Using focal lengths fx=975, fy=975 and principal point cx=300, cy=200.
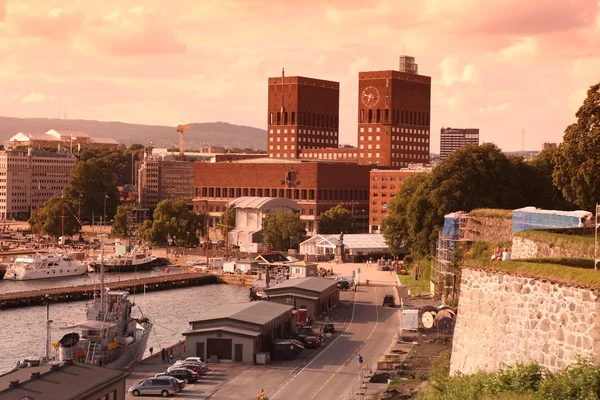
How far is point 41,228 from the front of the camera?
182 meters

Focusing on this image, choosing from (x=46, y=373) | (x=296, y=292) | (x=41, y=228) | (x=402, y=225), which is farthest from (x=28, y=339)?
(x=41, y=228)

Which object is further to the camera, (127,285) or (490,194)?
(127,285)

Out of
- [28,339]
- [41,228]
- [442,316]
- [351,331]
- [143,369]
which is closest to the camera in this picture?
[143,369]

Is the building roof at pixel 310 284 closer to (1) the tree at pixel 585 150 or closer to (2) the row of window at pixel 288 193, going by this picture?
(1) the tree at pixel 585 150

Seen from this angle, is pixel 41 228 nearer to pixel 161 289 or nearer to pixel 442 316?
pixel 161 289

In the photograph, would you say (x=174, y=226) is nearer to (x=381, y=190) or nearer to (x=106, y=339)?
(x=381, y=190)

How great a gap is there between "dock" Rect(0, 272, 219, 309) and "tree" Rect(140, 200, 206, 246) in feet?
96.7

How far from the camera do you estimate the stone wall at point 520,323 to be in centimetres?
1911

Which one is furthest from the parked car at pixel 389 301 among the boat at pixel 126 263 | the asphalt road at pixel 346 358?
the boat at pixel 126 263

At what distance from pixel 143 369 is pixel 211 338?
442 cm

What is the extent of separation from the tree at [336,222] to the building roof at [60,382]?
116 meters

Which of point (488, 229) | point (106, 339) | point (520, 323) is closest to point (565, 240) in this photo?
point (520, 323)

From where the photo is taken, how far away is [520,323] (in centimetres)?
2123

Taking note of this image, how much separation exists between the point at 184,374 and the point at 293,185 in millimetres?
127416
